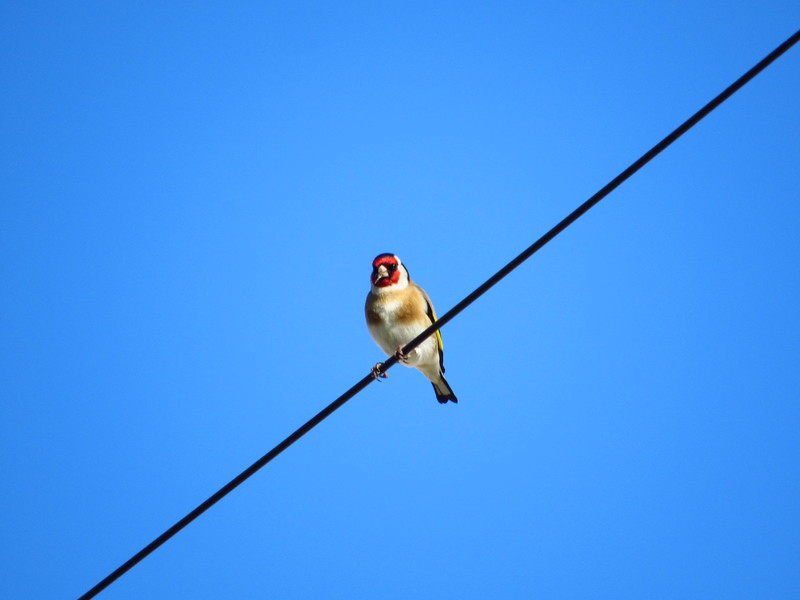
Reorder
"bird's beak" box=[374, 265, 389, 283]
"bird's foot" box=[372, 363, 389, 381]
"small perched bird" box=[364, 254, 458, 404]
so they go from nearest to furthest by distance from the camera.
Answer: "bird's foot" box=[372, 363, 389, 381], "small perched bird" box=[364, 254, 458, 404], "bird's beak" box=[374, 265, 389, 283]

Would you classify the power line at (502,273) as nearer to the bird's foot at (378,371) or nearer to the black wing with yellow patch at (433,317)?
the bird's foot at (378,371)

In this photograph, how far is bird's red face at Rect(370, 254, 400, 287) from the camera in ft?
23.9

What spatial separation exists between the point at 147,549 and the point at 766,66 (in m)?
3.11

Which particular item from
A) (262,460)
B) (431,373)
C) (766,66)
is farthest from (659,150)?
(431,373)

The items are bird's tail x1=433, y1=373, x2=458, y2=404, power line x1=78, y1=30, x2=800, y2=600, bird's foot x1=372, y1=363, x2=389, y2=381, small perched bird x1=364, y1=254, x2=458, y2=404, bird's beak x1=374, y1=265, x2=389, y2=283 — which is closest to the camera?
power line x1=78, y1=30, x2=800, y2=600

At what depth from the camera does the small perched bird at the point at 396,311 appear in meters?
7.12

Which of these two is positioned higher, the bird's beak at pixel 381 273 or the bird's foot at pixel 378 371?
the bird's beak at pixel 381 273

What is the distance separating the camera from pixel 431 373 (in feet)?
26.2

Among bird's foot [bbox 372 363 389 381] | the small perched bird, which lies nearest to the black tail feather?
the small perched bird

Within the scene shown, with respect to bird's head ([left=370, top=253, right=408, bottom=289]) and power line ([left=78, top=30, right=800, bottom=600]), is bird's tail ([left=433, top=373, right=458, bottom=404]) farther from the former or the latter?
power line ([left=78, top=30, right=800, bottom=600])

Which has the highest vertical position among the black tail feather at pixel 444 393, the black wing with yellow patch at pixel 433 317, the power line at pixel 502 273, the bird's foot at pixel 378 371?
the black wing with yellow patch at pixel 433 317

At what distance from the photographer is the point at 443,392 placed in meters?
8.24

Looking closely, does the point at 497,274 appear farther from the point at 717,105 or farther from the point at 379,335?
the point at 379,335

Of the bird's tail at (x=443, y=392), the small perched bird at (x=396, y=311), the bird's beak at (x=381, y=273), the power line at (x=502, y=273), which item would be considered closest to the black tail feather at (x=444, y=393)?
the bird's tail at (x=443, y=392)
